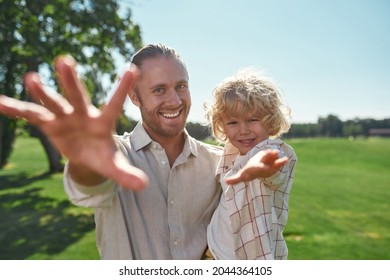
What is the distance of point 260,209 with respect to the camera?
78.6 inches

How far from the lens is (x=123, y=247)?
2045 millimetres

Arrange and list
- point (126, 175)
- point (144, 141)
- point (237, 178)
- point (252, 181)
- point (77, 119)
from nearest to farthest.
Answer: point (126, 175) → point (77, 119) → point (237, 178) → point (252, 181) → point (144, 141)

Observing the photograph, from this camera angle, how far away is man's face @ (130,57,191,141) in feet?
7.57

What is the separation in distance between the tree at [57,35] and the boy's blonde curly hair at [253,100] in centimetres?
710

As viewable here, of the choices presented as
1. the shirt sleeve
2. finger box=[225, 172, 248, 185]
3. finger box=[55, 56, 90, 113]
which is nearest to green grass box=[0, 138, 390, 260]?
the shirt sleeve

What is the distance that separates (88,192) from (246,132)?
1047 millimetres

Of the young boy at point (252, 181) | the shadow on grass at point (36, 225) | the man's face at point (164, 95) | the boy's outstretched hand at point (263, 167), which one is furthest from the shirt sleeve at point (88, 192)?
the shadow on grass at point (36, 225)

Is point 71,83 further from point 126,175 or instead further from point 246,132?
point 246,132

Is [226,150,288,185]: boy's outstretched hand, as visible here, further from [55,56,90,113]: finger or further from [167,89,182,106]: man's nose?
[167,89,182,106]: man's nose

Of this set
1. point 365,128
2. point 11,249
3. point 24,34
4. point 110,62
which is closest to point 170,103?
point 11,249

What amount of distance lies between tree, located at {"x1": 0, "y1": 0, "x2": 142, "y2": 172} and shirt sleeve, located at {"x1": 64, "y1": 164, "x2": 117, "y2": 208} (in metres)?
7.69

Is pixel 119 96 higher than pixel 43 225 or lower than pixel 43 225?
higher

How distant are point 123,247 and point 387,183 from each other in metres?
16.2

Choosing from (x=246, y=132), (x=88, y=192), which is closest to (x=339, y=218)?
(x=246, y=132)
